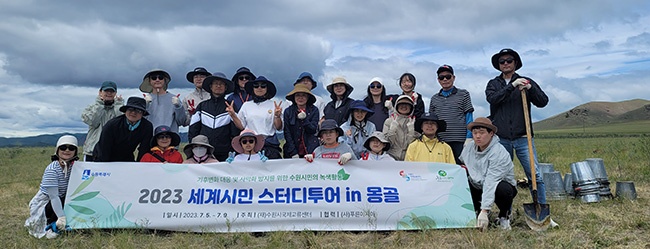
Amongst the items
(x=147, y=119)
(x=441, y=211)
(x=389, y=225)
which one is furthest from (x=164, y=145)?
(x=441, y=211)

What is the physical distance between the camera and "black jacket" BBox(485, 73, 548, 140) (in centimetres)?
670

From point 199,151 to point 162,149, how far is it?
638mm

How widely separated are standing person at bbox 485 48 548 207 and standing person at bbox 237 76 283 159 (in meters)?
3.49

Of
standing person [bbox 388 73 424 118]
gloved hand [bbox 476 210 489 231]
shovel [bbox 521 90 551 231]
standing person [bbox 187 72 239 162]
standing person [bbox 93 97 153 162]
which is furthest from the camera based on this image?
standing person [bbox 388 73 424 118]

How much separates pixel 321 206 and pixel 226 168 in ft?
5.13

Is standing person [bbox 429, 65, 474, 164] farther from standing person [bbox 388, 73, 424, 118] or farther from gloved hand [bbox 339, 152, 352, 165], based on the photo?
gloved hand [bbox 339, 152, 352, 165]

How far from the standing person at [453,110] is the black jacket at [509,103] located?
0.39 m

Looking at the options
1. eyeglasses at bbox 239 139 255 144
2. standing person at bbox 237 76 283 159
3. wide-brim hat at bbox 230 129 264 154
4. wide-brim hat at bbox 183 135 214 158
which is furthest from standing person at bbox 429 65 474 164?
wide-brim hat at bbox 183 135 214 158

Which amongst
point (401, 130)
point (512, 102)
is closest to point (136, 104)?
point (401, 130)

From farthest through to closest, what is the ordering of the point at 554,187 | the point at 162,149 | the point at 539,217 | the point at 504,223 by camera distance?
A: the point at 554,187 → the point at 162,149 → the point at 504,223 → the point at 539,217

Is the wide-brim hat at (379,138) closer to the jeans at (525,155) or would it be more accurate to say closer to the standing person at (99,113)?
the jeans at (525,155)

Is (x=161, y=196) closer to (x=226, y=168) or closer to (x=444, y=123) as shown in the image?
(x=226, y=168)

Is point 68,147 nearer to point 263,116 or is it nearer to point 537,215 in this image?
point 263,116

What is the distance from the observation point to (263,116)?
24.9 ft
